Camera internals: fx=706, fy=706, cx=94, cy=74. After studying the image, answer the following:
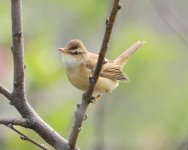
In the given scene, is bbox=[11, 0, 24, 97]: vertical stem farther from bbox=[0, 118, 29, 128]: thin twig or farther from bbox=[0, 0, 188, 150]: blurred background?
bbox=[0, 0, 188, 150]: blurred background

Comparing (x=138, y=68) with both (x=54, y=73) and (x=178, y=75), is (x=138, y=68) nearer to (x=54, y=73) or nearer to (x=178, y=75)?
(x=54, y=73)

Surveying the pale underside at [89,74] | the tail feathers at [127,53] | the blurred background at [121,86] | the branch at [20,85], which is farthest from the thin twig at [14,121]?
the tail feathers at [127,53]

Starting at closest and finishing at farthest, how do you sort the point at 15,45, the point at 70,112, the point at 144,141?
the point at 15,45, the point at 70,112, the point at 144,141

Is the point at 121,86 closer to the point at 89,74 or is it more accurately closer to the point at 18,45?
the point at 89,74

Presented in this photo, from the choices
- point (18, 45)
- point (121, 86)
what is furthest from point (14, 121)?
point (121, 86)

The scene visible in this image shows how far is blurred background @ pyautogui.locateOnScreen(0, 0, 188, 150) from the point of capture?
4000 millimetres

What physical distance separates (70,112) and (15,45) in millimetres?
1257

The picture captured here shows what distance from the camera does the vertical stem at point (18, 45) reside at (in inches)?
109

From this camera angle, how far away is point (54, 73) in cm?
423

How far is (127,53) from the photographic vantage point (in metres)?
4.48

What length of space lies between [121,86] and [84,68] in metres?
1.10

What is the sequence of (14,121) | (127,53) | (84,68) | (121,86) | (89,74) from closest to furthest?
(14,121), (89,74), (84,68), (127,53), (121,86)

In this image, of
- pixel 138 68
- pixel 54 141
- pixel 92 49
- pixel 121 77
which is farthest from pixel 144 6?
pixel 54 141

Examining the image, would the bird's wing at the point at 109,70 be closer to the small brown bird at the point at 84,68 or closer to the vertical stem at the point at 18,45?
the small brown bird at the point at 84,68
